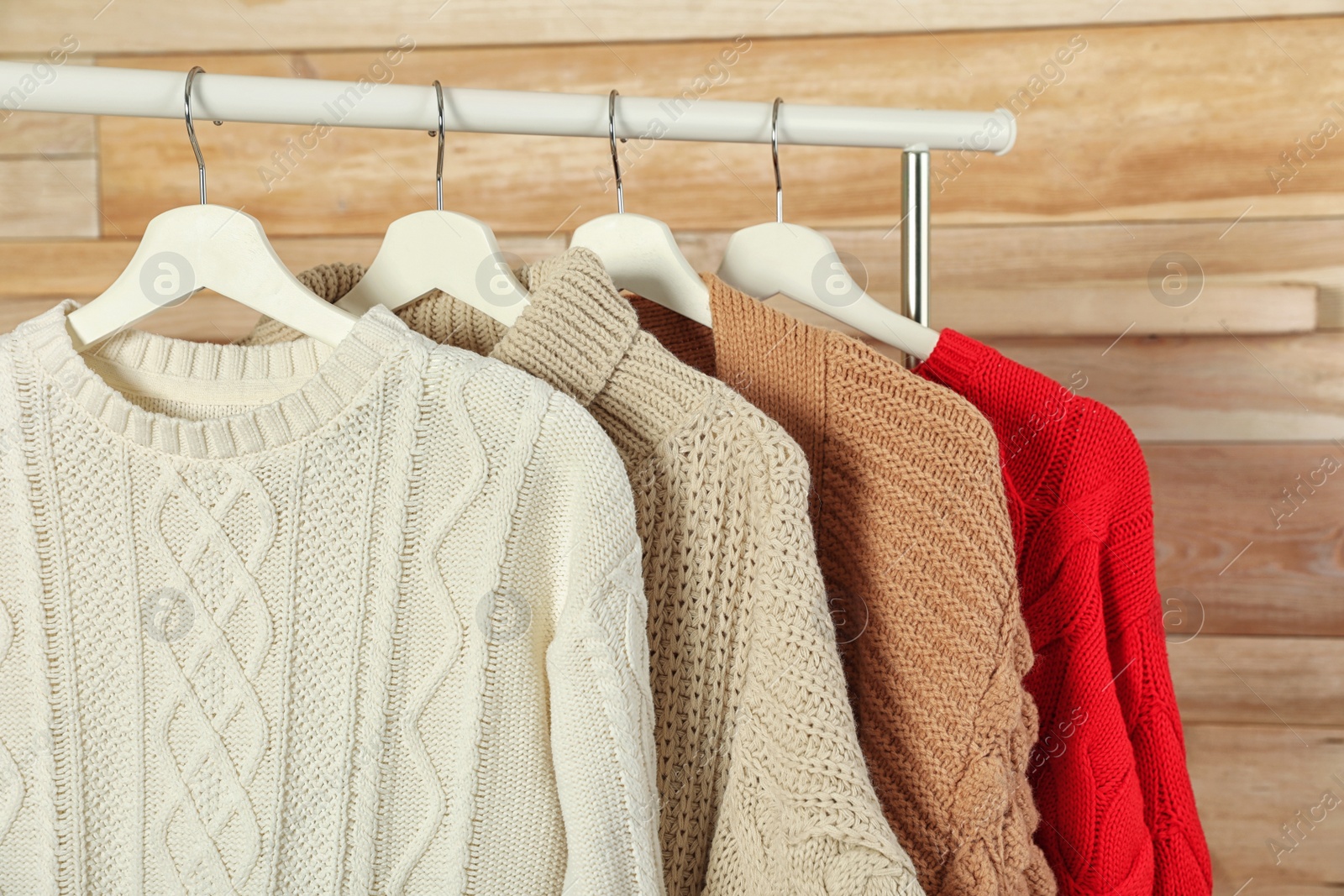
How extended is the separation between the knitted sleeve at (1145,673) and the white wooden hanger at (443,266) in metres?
0.41

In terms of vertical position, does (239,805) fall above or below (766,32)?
below

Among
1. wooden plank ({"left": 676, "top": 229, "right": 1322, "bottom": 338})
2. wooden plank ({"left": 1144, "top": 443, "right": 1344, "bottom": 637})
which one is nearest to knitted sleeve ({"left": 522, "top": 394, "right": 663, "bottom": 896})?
wooden plank ({"left": 676, "top": 229, "right": 1322, "bottom": 338})

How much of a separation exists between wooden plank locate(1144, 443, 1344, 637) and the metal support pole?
0.62m

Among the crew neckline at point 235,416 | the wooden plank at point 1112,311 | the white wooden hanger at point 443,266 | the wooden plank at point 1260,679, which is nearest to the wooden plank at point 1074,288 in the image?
the wooden plank at point 1112,311

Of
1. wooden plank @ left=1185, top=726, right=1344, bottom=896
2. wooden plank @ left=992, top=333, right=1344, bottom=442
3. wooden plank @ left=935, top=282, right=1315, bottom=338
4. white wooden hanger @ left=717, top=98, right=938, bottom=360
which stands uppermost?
wooden plank @ left=935, top=282, right=1315, bottom=338

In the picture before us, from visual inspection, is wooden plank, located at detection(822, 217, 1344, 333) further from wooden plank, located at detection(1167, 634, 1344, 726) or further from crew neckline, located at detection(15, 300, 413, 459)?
crew neckline, located at detection(15, 300, 413, 459)

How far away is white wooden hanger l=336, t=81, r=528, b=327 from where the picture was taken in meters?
0.64

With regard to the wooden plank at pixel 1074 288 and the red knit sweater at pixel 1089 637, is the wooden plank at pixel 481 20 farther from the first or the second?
the red knit sweater at pixel 1089 637

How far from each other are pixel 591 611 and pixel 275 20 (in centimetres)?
103

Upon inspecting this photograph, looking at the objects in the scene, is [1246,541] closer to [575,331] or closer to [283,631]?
[575,331]

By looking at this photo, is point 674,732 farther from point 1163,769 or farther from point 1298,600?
point 1298,600

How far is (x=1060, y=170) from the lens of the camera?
1193mm

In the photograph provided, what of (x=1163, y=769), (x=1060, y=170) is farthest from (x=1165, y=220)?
(x=1163, y=769)

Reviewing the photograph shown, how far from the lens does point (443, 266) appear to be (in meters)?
0.66
